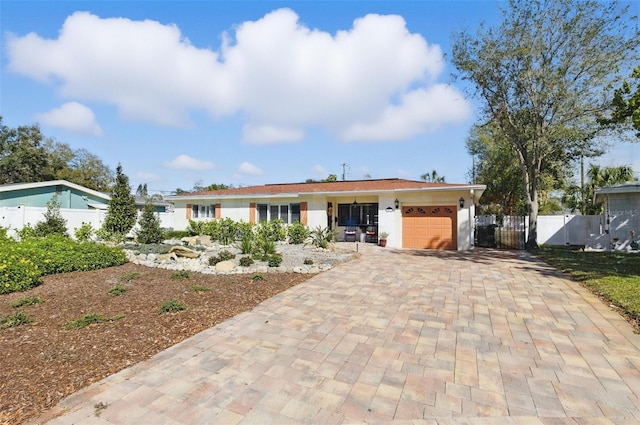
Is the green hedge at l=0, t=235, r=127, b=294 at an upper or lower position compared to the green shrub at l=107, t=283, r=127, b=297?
upper

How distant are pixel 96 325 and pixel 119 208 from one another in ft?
34.1

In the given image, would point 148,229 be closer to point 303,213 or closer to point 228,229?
point 228,229

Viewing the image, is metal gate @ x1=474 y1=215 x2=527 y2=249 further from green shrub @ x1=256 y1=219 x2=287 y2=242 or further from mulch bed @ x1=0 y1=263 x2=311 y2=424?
mulch bed @ x1=0 y1=263 x2=311 y2=424

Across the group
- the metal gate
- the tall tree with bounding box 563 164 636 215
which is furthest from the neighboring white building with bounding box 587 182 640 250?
the tall tree with bounding box 563 164 636 215

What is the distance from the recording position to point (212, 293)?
232 inches

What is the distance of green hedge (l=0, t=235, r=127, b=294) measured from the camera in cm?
606

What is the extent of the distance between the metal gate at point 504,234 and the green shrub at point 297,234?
8.21 m

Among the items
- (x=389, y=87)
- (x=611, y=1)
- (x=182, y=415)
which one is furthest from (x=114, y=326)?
(x=611, y=1)

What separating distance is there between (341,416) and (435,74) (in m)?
15.2

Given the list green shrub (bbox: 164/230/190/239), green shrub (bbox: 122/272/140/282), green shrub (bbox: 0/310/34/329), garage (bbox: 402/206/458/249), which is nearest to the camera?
green shrub (bbox: 0/310/34/329)

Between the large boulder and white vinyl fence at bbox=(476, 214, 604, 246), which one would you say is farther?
white vinyl fence at bbox=(476, 214, 604, 246)

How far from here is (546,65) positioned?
12547 millimetres

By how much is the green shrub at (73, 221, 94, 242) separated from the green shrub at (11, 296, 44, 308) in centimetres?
920

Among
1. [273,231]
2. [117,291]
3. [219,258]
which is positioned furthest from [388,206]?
[117,291]
